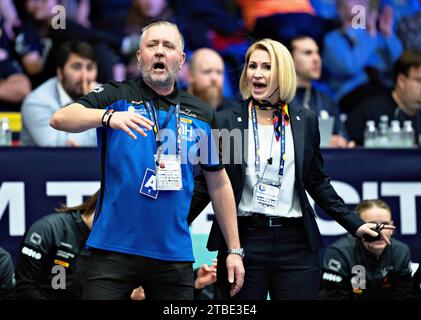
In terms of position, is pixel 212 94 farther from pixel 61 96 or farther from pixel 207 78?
pixel 61 96

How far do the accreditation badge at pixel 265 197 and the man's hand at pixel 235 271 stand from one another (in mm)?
310

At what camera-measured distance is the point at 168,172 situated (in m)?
3.84

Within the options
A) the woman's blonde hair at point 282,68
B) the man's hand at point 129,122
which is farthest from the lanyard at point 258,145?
the man's hand at point 129,122

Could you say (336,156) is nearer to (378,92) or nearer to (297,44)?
(297,44)

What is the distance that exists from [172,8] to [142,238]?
455 centimetres

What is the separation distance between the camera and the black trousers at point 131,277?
12.4 ft

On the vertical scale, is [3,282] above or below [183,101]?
below

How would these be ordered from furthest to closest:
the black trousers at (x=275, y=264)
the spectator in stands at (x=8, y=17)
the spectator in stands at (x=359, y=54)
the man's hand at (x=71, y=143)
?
the spectator in stands at (x=359, y=54), the spectator in stands at (x=8, y=17), the man's hand at (x=71, y=143), the black trousers at (x=275, y=264)

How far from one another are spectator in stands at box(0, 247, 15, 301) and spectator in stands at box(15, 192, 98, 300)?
0.06 metres

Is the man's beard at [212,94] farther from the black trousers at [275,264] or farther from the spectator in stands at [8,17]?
the black trousers at [275,264]

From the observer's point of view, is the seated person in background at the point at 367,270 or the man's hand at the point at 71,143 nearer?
the seated person in background at the point at 367,270

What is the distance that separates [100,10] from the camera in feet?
26.0

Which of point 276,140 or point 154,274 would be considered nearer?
point 154,274

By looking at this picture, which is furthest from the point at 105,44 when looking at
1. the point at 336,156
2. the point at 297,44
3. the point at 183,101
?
the point at 183,101
